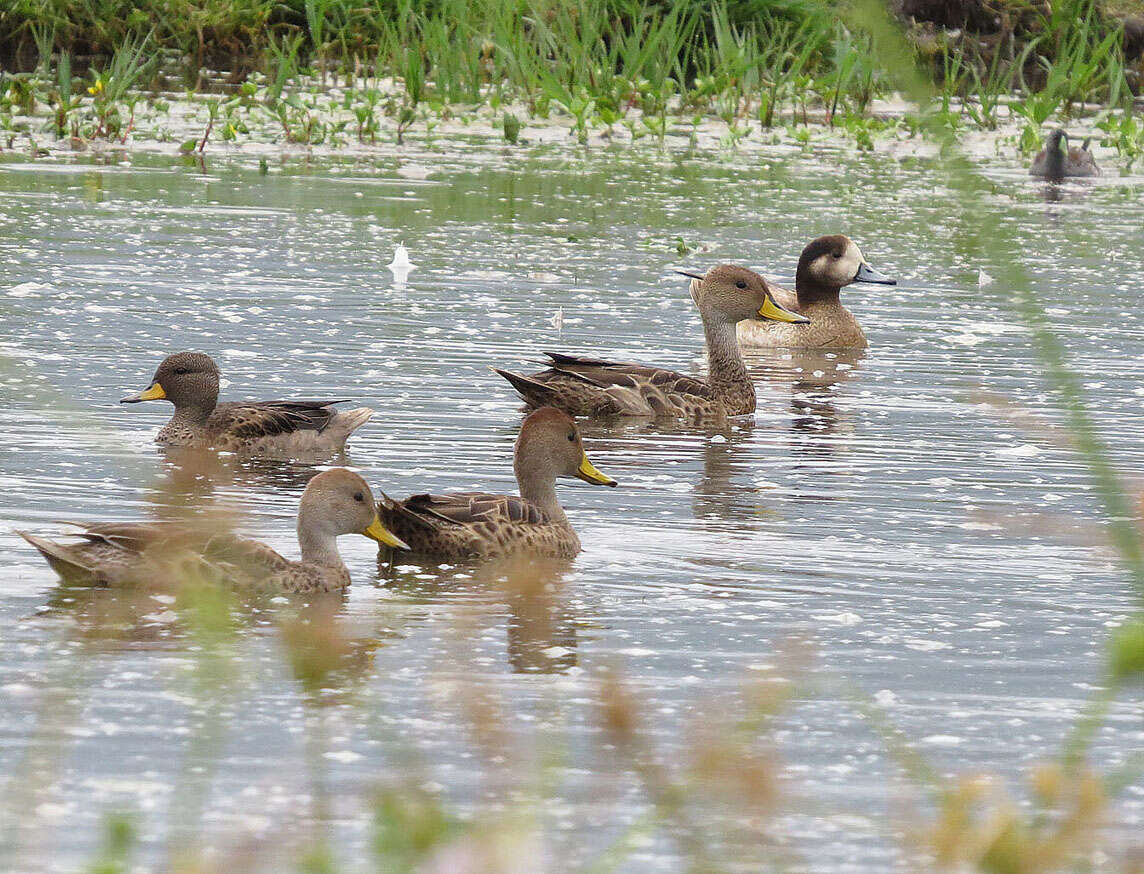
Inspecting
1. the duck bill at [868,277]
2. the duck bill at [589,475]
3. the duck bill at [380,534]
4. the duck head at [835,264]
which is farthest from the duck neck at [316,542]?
the duck bill at [868,277]

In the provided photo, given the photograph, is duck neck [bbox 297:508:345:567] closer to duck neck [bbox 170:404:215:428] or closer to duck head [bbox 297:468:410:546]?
duck head [bbox 297:468:410:546]

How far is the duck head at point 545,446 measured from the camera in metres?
7.96

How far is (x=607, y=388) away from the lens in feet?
35.1

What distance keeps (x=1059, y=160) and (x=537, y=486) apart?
45.7 feet

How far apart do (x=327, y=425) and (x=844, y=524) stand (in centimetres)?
248

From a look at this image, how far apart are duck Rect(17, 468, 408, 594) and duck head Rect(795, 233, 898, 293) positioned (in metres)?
7.50

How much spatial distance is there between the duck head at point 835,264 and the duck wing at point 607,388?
11.5 feet

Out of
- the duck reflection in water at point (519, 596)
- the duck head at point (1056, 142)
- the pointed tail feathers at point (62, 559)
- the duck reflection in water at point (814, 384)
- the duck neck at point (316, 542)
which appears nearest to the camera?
the duck reflection in water at point (519, 596)

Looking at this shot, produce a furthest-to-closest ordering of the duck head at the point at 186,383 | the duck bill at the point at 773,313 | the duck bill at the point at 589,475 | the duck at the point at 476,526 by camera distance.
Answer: the duck bill at the point at 773,313 < the duck head at the point at 186,383 < the duck bill at the point at 589,475 < the duck at the point at 476,526

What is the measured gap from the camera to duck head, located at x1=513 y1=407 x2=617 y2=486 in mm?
7961

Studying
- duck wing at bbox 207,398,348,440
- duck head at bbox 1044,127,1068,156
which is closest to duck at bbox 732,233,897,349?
duck wing at bbox 207,398,348,440

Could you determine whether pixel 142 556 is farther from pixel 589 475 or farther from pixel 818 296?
pixel 818 296

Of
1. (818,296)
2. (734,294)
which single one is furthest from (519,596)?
(818,296)

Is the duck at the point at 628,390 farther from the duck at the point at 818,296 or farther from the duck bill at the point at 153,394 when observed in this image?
the duck at the point at 818,296
